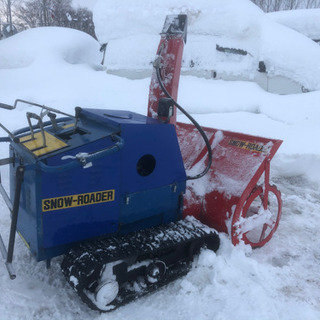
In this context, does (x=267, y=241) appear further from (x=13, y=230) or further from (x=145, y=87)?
(x=145, y=87)

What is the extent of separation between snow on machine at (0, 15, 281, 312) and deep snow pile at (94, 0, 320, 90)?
483cm

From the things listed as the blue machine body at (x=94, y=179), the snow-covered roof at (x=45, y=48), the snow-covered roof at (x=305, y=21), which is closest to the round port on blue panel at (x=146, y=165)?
the blue machine body at (x=94, y=179)

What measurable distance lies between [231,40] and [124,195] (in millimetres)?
6100

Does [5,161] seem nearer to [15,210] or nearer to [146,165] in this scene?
[15,210]

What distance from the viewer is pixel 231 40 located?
7523 mm

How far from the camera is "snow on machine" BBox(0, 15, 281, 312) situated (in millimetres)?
2172

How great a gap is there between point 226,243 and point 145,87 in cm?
525

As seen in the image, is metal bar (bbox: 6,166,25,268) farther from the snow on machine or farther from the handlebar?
the handlebar

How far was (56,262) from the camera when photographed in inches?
109

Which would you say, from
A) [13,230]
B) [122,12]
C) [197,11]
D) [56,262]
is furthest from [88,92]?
[13,230]

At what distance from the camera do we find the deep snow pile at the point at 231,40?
24.6ft

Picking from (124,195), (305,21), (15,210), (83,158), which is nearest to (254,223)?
(124,195)

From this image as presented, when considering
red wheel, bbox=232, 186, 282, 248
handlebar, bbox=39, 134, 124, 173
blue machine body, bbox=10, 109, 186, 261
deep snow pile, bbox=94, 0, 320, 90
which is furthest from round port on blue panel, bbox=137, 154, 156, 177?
deep snow pile, bbox=94, 0, 320, 90

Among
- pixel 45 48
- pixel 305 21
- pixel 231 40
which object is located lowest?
pixel 45 48
